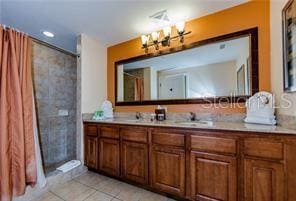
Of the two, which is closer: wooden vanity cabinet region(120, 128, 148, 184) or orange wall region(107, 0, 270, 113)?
orange wall region(107, 0, 270, 113)

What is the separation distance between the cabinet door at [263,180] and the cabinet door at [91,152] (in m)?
1.87

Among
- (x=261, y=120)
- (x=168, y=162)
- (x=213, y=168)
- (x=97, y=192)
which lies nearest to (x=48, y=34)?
(x=97, y=192)

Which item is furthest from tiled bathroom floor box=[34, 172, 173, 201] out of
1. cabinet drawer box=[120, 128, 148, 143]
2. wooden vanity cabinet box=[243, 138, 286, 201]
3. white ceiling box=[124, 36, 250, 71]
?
white ceiling box=[124, 36, 250, 71]

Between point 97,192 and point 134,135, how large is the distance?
0.79 meters

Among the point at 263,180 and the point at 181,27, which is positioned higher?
the point at 181,27

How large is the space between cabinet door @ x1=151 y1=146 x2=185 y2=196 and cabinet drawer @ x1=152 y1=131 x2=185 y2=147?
2.4 inches

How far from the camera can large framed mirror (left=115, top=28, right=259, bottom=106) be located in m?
1.82

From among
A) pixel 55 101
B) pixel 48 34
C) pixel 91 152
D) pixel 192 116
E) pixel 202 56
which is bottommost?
pixel 91 152

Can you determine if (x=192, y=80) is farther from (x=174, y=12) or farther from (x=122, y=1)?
(x=122, y=1)

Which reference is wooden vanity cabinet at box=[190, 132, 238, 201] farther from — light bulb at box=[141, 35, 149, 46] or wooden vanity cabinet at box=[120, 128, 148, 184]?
light bulb at box=[141, 35, 149, 46]

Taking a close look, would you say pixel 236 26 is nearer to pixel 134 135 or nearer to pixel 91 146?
pixel 134 135

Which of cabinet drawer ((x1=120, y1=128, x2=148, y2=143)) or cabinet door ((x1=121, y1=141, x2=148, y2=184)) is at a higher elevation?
cabinet drawer ((x1=120, y1=128, x2=148, y2=143))

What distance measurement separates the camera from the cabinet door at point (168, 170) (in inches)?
62.6

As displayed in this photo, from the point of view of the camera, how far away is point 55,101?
279 cm
